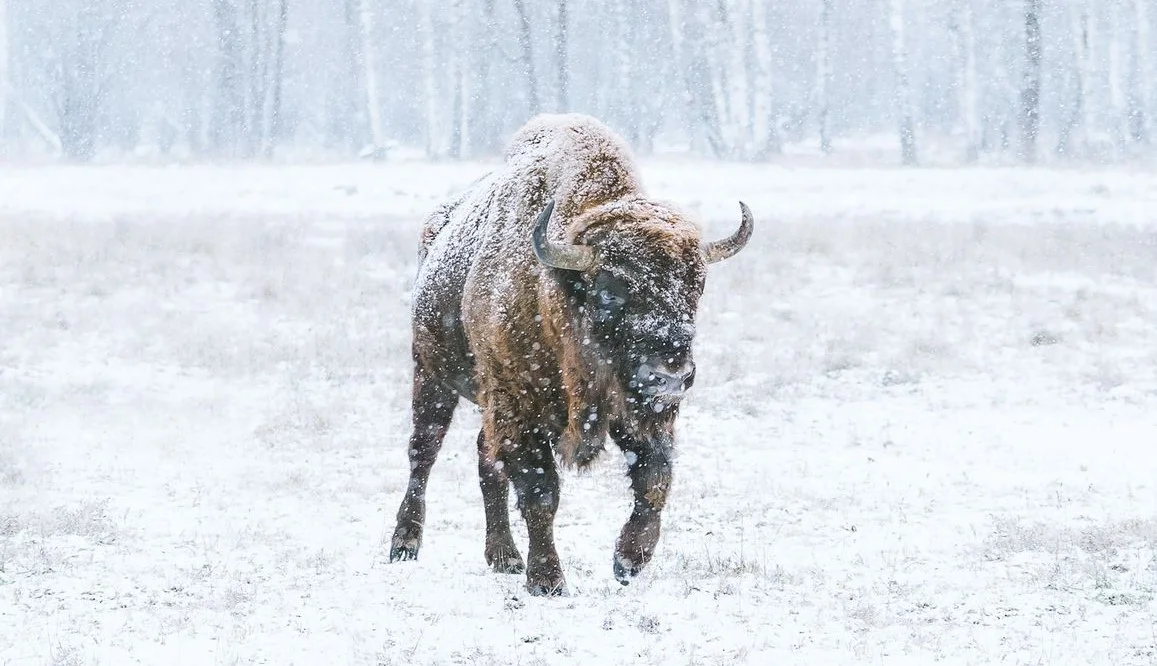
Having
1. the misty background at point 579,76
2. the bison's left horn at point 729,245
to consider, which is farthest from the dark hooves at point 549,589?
the misty background at point 579,76

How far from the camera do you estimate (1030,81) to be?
1340 inches

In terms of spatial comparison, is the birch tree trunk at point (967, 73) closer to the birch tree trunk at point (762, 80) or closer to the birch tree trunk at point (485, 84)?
the birch tree trunk at point (762, 80)

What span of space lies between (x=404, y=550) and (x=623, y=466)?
2471mm

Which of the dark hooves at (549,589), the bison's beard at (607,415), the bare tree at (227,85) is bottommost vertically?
the bare tree at (227,85)

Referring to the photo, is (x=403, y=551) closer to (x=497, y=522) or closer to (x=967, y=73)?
(x=497, y=522)

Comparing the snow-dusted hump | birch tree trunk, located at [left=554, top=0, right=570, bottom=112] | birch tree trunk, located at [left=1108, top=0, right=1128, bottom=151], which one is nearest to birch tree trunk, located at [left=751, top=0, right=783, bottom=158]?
birch tree trunk, located at [left=554, top=0, right=570, bottom=112]

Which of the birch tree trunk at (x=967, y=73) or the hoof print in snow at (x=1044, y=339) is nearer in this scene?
the hoof print in snow at (x=1044, y=339)

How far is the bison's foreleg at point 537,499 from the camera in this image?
5977 mm

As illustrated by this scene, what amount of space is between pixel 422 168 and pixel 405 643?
1040 inches

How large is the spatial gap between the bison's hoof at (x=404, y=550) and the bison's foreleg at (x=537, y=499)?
1184 mm

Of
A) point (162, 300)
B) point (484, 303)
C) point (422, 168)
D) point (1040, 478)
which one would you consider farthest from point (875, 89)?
point (484, 303)

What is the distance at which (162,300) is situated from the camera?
622 inches

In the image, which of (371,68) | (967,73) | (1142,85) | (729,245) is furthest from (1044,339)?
(1142,85)

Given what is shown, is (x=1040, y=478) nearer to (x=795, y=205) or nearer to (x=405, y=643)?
(x=405, y=643)
